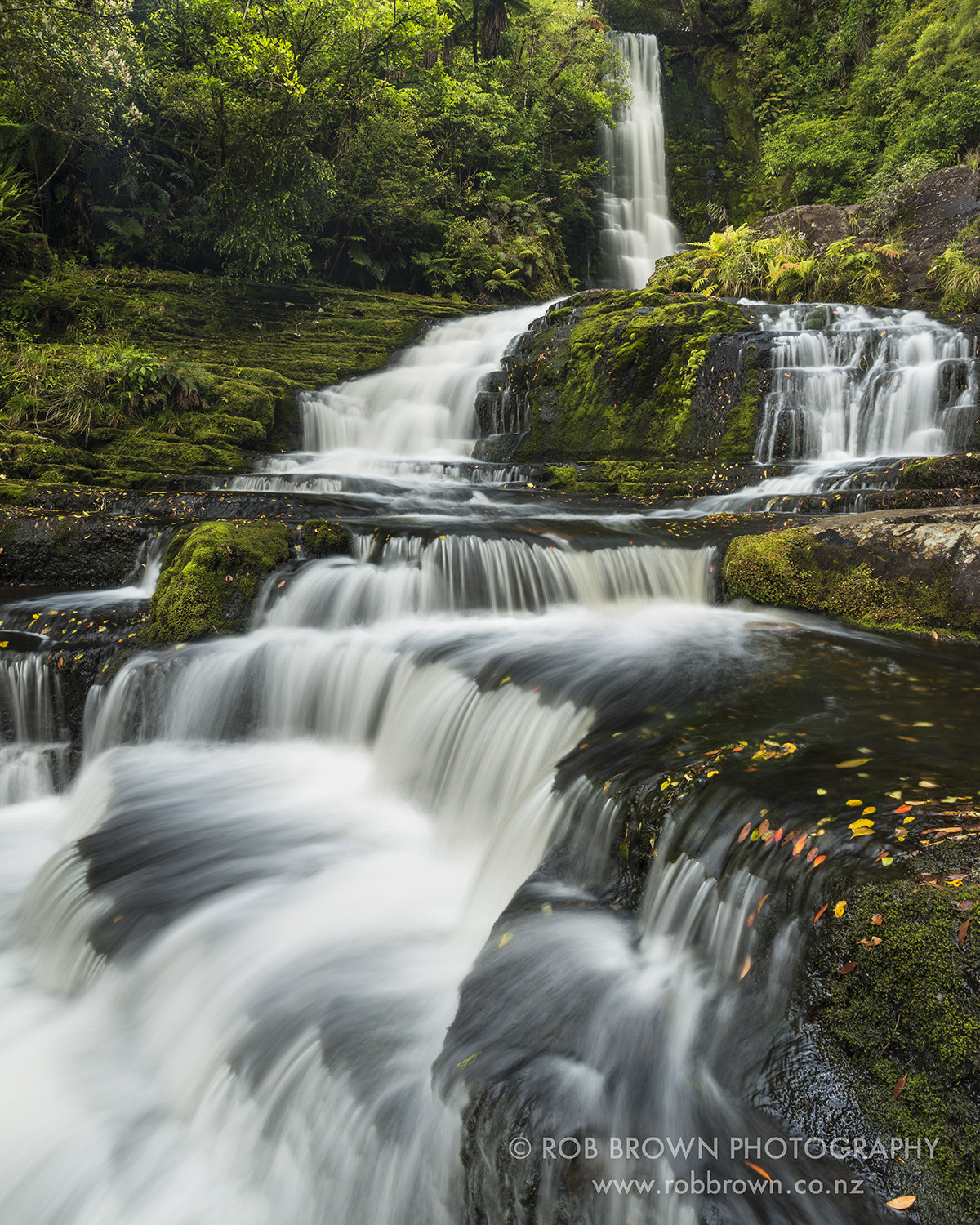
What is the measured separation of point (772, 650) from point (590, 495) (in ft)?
17.6

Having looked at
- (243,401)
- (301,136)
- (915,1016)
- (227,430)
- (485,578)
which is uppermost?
(301,136)

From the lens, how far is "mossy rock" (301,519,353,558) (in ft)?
23.3

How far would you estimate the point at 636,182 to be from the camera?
25047mm

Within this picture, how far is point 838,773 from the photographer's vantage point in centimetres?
298

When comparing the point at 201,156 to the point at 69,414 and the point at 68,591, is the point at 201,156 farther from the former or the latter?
the point at 68,591

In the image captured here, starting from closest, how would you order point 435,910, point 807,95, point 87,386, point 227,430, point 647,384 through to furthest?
point 435,910 < point 87,386 < point 227,430 < point 647,384 < point 807,95

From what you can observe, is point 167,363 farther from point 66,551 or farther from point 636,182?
point 636,182

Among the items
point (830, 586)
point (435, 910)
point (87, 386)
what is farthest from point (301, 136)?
point (435, 910)

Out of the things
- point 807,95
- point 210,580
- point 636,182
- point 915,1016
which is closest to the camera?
point 915,1016

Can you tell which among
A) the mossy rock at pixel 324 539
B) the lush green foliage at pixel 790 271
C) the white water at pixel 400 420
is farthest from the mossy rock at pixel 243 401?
the lush green foliage at pixel 790 271

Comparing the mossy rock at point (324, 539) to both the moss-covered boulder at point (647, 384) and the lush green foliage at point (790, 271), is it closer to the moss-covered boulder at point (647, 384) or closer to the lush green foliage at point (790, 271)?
the moss-covered boulder at point (647, 384)

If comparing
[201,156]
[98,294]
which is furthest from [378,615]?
[201,156]

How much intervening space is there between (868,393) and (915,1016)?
10.3 meters

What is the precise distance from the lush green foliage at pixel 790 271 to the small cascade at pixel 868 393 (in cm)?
327
